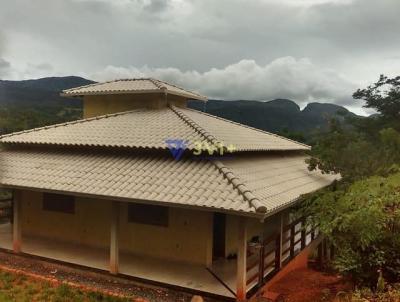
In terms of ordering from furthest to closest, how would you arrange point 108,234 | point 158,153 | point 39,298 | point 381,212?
point 108,234 < point 158,153 < point 39,298 < point 381,212

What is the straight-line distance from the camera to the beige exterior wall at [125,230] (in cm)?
1110

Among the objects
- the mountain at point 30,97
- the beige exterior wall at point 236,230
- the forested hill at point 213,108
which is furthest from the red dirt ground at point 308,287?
the mountain at point 30,97

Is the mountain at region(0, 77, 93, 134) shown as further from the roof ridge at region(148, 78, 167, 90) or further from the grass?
the grass

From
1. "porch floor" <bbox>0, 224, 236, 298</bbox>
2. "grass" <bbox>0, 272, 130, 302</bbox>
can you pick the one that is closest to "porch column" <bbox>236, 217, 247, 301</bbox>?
"porch floor" <bbox>0, 224, 236, 298</bbox>

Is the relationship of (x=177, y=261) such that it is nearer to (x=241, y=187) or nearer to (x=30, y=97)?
(x=241, y=187)

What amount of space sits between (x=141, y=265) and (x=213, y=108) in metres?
74.2

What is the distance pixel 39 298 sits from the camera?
8.77 metres

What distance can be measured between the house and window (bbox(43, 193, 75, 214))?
3 centimetres

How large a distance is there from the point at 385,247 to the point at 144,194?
533 cm

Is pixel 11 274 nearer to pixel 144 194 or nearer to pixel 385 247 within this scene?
pixel 144 194

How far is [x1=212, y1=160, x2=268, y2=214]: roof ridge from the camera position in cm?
785

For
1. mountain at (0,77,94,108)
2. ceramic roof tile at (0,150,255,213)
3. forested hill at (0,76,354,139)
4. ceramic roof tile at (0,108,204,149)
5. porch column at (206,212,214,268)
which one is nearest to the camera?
ceramic roof tile at (0,150,255,213)

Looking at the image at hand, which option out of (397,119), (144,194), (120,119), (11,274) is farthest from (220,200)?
(397,119)

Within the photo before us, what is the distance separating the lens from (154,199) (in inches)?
352
